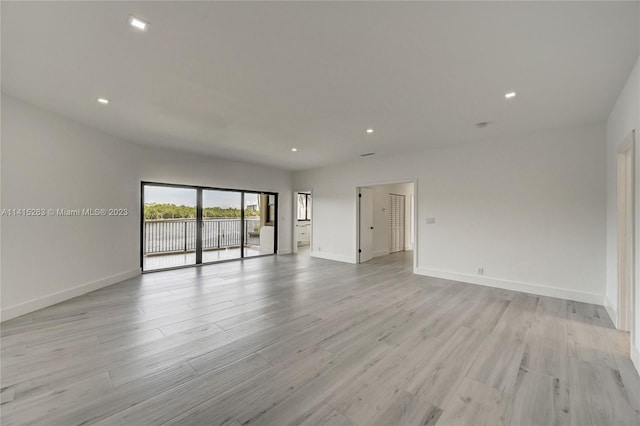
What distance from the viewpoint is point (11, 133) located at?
3.25 m

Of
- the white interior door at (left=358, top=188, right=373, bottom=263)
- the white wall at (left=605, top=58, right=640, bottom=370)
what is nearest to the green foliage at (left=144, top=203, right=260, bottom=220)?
the white interior door at (left=358, top=188, right=373, bottom=263)

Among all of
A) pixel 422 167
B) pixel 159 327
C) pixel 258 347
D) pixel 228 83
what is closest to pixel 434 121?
pixel 422 167

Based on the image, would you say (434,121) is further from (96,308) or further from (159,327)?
(96,308)

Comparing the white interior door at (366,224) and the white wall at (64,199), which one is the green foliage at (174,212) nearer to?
the white wall at (64,199)

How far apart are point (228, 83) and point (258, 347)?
2.83m

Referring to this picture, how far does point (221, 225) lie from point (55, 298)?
403cm

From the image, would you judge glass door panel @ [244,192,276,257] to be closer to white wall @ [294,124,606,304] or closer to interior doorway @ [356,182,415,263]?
interior doorway @ [356,182,415,263]

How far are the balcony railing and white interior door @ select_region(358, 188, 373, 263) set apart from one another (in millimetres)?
3415

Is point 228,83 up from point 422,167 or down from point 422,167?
up

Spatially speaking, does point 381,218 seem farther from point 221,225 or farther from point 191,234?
point 191,234

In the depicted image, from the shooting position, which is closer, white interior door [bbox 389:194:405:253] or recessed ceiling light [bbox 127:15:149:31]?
recessed ceiling light [bbox 127:15:149:31]

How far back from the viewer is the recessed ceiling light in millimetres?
1892

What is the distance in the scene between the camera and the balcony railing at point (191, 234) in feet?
22.0

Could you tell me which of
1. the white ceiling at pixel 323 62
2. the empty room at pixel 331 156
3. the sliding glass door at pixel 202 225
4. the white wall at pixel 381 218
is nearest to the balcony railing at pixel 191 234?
the sliding glass door at pixel 202 225
